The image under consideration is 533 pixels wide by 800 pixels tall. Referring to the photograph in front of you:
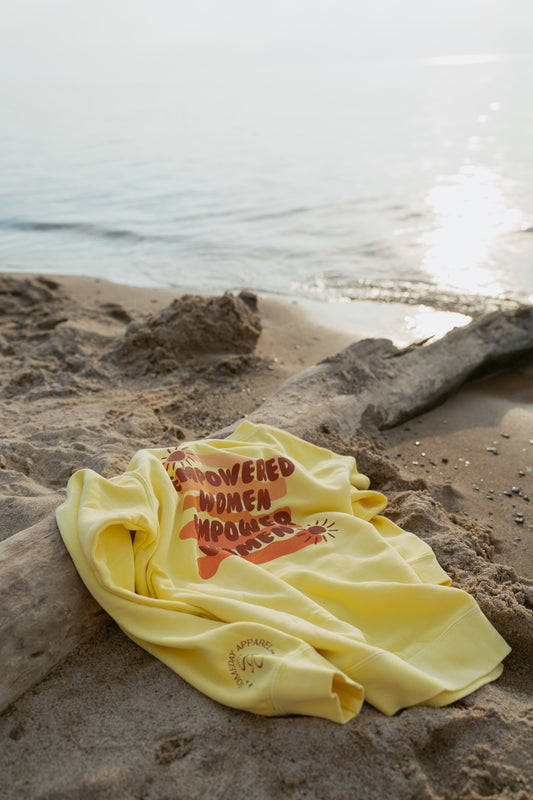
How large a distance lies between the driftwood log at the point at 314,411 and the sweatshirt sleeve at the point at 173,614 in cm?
10

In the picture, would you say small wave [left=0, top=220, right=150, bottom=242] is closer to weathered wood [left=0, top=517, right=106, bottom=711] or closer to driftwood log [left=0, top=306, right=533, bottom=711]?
driftwood log [left=0, top=306, right=533, bottom=711]

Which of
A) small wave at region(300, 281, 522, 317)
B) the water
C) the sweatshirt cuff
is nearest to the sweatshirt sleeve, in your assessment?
the sweatshirt cuff

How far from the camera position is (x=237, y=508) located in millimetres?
2773

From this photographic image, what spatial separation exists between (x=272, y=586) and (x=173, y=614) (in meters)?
0.36

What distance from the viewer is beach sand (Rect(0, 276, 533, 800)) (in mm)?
1751

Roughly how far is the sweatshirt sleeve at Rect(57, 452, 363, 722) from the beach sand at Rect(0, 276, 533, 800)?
0.06 m

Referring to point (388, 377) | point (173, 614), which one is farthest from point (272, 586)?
point (388, 377)

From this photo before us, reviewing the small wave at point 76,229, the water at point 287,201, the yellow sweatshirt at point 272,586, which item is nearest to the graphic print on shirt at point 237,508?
the yellow sweatshirt at point 272,586

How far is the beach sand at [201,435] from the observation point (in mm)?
1751

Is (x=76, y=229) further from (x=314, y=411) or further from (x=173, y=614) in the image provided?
(x=173, y=614)

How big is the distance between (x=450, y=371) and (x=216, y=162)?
12.3m

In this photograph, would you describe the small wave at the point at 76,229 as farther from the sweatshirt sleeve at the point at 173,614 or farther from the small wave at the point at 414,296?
the sweatshirt sleeve at the point at 173,614

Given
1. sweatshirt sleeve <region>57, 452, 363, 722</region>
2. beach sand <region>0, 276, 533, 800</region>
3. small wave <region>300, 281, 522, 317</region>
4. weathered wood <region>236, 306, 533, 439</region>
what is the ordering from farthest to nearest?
small wave <region>300, 281, 522, 317</region> < weathered wood <region>236, 306, 533, 439</region> < sweatshirt sleeve <region>57, 452, 363, 722</region> < beach sand <region>0, 276, 533, 800</region>

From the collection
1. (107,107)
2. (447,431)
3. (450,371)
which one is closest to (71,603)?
(447,431)
